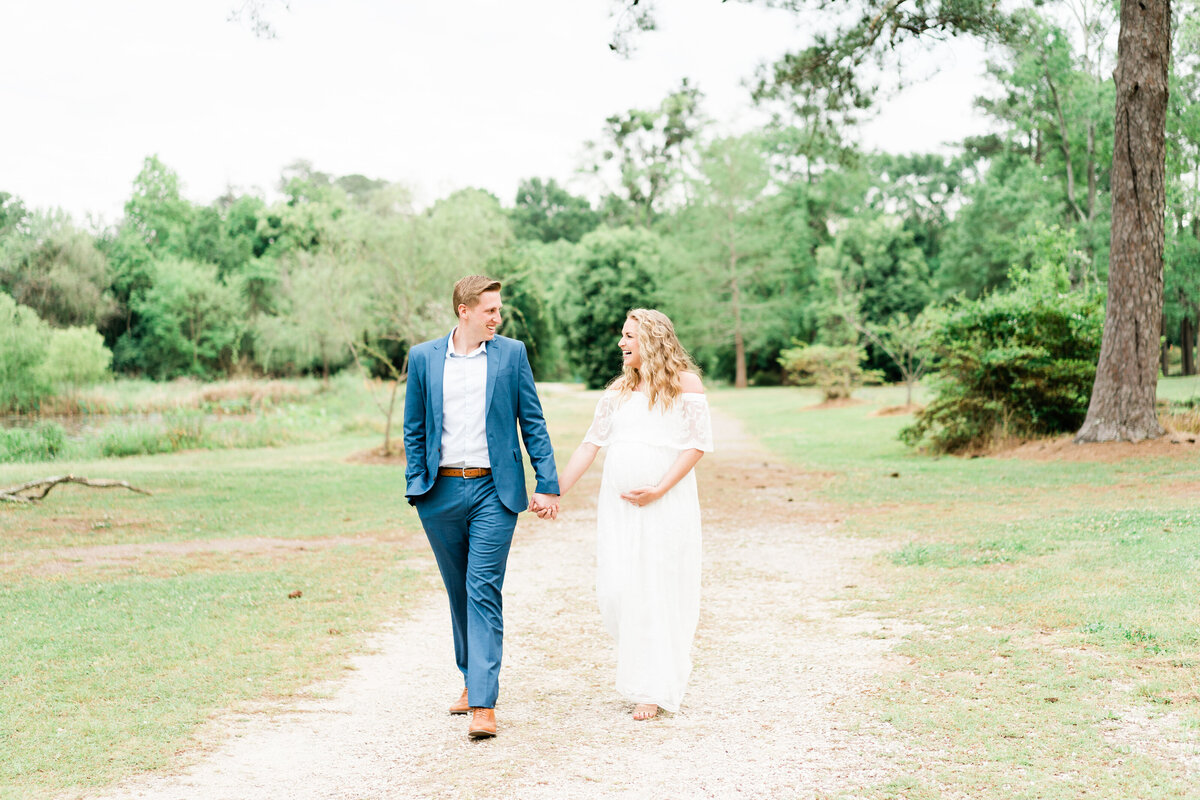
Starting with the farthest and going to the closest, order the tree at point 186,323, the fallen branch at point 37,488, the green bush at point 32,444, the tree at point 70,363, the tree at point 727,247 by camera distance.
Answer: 1. the tree at point 727,247
2. the tree at point 186,323
3. the tree at point 70,363
4. the green bush at point 32,444
5. the fallen branch at point 37,488

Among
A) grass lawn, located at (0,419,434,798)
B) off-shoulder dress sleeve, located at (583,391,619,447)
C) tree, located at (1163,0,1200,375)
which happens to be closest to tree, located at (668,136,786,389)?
tree, located at (1163,0,1200,375)

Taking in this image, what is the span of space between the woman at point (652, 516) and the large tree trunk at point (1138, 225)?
39.2 feet

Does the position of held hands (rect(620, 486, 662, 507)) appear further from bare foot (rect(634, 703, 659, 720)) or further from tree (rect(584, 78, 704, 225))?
tree (rect(584, 78, 704, 225))

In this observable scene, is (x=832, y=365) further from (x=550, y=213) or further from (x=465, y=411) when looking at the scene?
(x=550, y=213)

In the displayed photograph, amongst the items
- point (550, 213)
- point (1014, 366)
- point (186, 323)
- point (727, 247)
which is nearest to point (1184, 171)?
point (1014, 366)

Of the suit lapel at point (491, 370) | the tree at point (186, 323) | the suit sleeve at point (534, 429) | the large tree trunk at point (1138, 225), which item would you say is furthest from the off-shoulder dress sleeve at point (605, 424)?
the tree at point (186, 323)

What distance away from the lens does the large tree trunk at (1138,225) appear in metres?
14.3

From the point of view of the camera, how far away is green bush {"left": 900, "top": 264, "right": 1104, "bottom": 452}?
15.9 metres

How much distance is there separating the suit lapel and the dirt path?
5.06 feet

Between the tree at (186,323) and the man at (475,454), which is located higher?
the tree at (186,323)

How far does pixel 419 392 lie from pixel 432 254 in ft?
55.0

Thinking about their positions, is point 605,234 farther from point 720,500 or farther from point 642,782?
point 642,782

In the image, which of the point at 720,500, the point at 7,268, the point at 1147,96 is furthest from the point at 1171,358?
the point at 7,268

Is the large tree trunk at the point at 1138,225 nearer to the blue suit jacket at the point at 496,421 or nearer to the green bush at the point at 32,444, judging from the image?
the blue suit jacket at the point at 496,421
